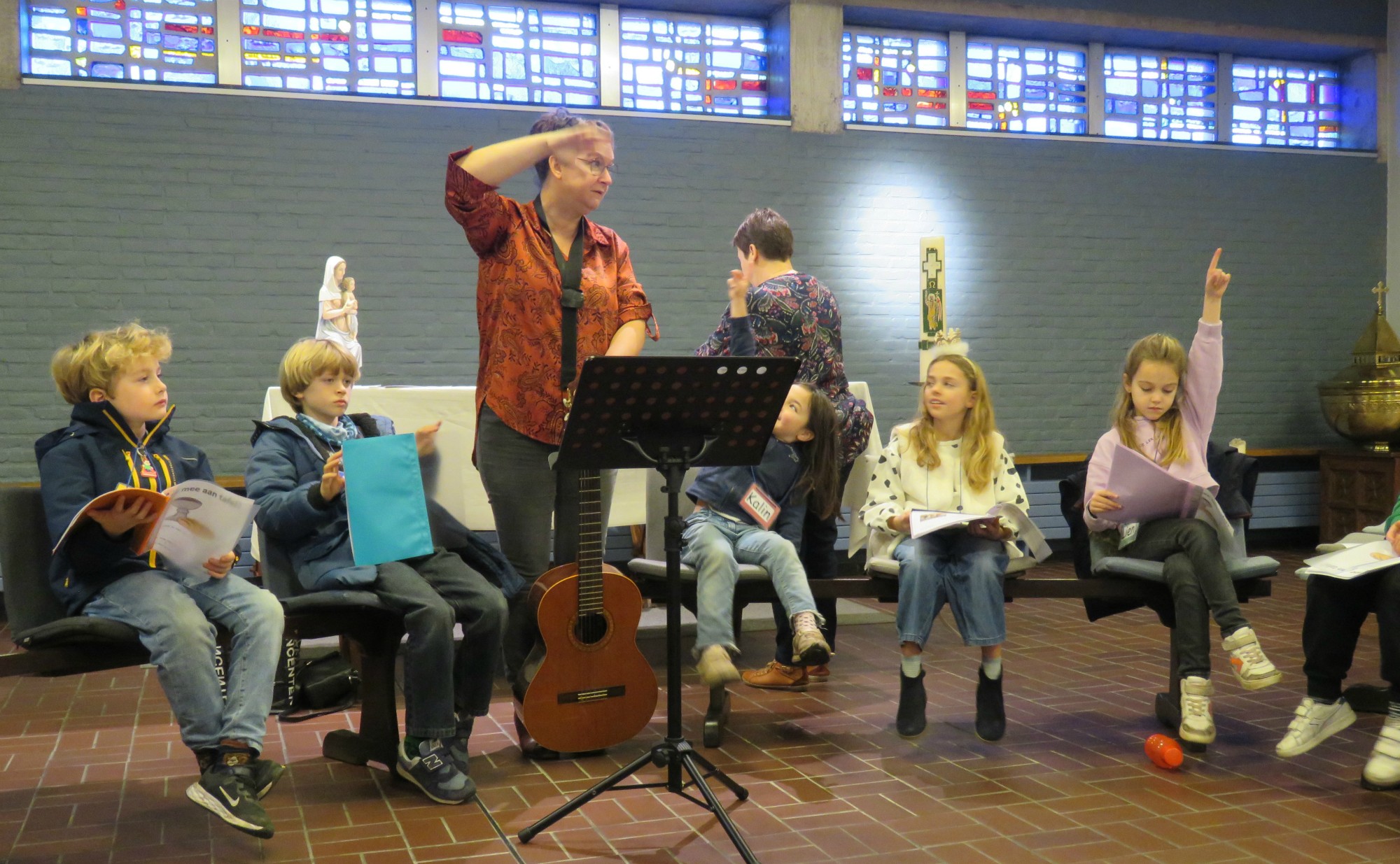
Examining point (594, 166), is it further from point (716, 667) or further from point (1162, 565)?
point (1162, 565)

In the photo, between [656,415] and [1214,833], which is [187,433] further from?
[1214,833]

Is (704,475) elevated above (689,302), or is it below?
below

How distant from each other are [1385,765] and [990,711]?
1.02m

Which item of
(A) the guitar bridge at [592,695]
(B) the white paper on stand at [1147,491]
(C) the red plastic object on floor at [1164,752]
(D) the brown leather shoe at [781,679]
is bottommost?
(D) the brown leather shoe at [781,679]

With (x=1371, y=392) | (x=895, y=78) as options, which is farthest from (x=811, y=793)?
(x=1371, y=392)

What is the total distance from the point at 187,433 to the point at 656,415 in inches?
196

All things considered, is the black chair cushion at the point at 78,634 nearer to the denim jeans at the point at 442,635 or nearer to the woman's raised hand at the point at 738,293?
the denim jeans at the point at 442,635

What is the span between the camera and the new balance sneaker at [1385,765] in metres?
3.12

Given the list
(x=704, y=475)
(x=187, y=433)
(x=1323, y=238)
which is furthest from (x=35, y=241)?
(x=1323, y=238)

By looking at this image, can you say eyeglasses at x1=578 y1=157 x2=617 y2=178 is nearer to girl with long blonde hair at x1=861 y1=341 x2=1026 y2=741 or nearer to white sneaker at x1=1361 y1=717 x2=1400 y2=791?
girl with long blonde hair at x1=861 y1=341 x2=1026 y2=741

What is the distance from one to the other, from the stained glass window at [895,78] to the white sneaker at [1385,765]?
5.61 meters

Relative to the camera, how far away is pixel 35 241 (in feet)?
21.5

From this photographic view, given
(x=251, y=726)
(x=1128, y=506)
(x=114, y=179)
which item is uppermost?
(x=114, y=179)

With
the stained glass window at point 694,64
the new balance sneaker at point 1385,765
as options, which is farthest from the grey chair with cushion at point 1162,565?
the stained glass window at point 694,64
